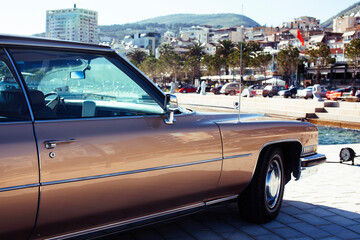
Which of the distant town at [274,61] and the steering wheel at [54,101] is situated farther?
the distant town at [274,61]

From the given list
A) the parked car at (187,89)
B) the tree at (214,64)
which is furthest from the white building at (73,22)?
the tree at (214,64)

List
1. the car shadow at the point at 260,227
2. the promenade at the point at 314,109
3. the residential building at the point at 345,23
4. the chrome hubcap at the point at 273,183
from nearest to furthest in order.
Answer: the car shadow at the point at 260,227
the chrome hubcap at the point at 273,183
the promenade at the point at 314,109
the residential building at the point at 345,23

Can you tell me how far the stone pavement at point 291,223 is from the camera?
3.51m

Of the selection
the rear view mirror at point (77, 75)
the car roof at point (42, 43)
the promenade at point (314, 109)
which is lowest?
the promenade at point (314, 109)

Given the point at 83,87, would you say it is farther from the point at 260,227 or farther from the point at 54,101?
the point at 260,227

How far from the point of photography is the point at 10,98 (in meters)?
2.29

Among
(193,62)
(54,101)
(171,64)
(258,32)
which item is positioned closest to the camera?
(54,101)

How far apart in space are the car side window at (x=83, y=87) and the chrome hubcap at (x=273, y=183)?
1.44 m

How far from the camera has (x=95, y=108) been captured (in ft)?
9.05

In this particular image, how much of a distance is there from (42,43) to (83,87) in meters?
0.41

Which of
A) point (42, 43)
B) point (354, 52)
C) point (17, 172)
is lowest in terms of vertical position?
point (17, 172)

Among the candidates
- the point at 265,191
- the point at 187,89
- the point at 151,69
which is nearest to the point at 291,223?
the point at 265,191

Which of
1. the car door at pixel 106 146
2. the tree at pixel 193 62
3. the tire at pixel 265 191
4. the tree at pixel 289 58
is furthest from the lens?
the tree at pixel 193 62

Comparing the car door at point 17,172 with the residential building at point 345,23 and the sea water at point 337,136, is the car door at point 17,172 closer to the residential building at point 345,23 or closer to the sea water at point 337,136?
the sea water at point 337,136
